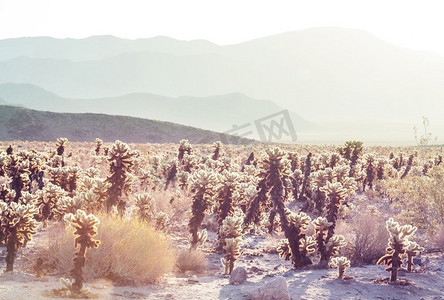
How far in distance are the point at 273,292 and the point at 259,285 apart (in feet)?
4.30

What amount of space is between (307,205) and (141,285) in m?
10.4

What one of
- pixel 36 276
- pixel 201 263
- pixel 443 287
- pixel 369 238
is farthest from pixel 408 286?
pixel 36 276

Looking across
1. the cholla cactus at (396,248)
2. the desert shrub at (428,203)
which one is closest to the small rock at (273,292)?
the cholla cactus at (396,248)

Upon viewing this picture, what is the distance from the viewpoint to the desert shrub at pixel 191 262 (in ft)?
34.1

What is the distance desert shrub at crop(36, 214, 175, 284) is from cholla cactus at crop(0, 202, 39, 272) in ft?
1.93

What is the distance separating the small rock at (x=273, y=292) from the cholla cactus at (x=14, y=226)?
4.47 m

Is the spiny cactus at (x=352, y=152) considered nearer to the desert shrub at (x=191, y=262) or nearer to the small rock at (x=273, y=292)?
the desert shrub at (x=191, y=262)

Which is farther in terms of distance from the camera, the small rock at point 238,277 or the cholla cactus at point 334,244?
the cholla cactus at point 334,244

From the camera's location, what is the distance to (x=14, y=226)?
8.57 meters

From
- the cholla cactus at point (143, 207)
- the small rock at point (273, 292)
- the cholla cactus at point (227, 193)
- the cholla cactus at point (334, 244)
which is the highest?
the cholla cactus at point (227, 193)

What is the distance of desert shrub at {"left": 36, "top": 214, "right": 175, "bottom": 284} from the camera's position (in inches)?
333

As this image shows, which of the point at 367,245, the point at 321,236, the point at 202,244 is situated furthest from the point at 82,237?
the point at 367,245

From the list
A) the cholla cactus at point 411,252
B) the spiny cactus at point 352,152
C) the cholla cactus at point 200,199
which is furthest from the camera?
the spiny cactus at point 352,152

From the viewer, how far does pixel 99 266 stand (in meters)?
8.49
